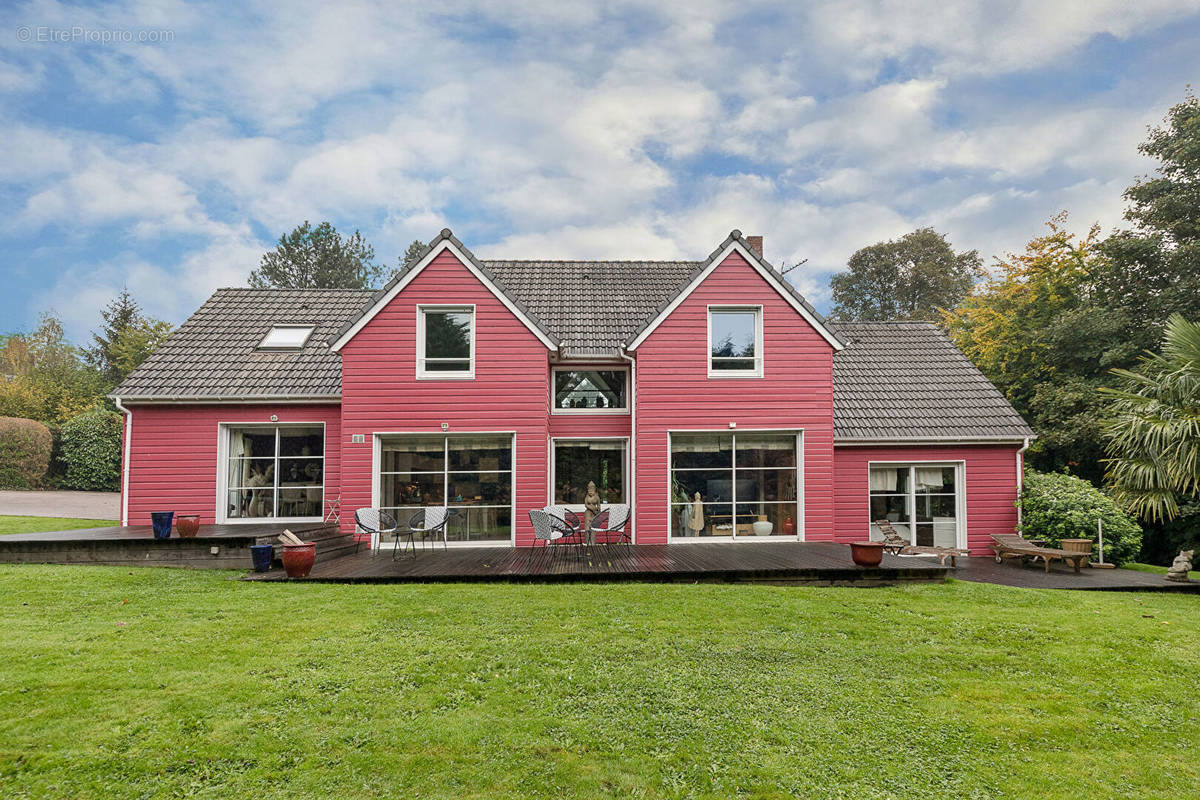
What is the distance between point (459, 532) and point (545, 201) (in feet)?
69.2

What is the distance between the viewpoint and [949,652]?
6.58 meters

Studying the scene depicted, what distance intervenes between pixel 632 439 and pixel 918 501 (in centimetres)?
730

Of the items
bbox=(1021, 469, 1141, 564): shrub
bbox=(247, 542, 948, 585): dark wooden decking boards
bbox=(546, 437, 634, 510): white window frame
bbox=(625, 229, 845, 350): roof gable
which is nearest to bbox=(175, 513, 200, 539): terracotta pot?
bbox=(247, 542, 948, 585): dark wooden decking boards

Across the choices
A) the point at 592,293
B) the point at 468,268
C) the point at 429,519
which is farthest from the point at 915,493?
the point at 468,268

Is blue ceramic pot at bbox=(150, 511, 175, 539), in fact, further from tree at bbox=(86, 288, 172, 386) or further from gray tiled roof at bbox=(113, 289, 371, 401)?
tree at bbox=(86, 288, 172, 386)

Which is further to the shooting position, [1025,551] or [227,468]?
[227,468]

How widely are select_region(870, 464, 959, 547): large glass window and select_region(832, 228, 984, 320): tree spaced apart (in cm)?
2657

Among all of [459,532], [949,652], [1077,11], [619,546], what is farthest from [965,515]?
[1077,11]

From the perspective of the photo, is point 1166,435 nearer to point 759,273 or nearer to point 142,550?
point 759,273

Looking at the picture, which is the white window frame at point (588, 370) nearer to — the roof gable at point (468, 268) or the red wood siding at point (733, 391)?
the red wood siding at point (733, 391)

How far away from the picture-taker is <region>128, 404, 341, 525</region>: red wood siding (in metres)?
14.1

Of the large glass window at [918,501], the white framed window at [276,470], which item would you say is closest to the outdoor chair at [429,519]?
the white framed window at [276,470]

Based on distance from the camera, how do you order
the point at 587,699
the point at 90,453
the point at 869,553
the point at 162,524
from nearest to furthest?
the point at 587,699, the point at 869,553, the point at 162,524, the point at 90,453

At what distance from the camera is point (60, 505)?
22.2 meters
